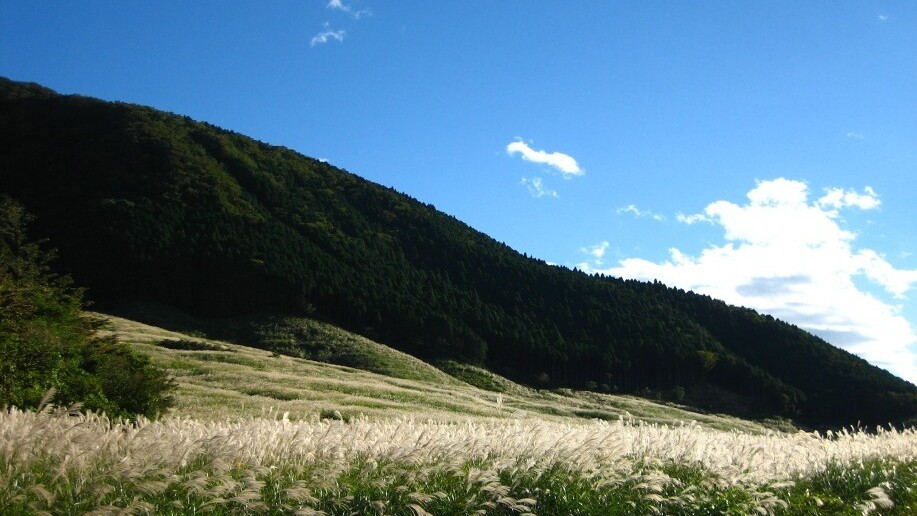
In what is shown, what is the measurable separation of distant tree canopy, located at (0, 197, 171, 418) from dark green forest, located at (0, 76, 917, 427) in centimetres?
6424

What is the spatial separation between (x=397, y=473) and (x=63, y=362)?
13.4 meters

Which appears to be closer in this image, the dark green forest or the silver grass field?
the silver grass field

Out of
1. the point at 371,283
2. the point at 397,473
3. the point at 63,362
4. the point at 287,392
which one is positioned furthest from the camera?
the point at 371,283

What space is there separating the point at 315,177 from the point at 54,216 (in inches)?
2461

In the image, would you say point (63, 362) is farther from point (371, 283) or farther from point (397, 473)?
point (371, 283)

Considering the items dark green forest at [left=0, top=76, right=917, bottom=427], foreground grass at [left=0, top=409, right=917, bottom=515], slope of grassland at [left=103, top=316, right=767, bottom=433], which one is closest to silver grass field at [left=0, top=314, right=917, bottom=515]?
foreground grass at [left=0, top=409, right=917, bottom=515]

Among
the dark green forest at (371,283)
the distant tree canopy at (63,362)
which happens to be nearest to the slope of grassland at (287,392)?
the distant tree canopy at (63,362)

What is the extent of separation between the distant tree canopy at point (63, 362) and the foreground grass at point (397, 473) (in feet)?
28.4

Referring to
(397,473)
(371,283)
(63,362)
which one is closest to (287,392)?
(63,362)

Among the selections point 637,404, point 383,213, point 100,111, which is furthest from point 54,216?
→ point 637,404

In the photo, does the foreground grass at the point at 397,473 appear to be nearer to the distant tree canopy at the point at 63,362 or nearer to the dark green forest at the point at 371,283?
the distant tree canopy at the point at 63,362

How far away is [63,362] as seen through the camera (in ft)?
57.7

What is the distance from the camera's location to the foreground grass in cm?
656

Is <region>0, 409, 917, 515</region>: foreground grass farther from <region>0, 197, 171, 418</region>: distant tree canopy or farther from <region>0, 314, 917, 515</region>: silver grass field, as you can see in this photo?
<region>0, 197, 171, 418</region>: distant tree canopy
